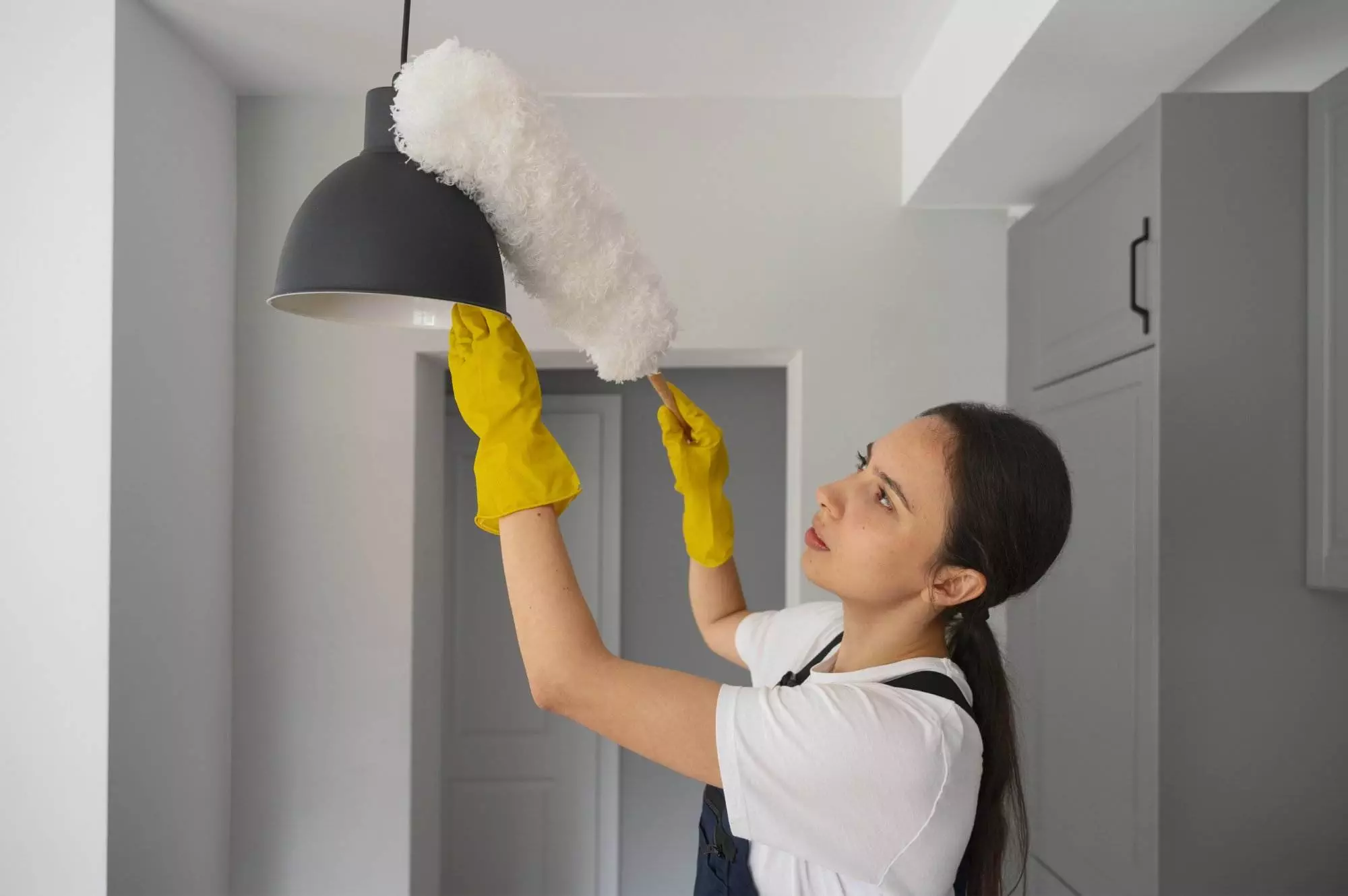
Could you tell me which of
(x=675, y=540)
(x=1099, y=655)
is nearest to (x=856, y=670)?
(x=1099, y=655)

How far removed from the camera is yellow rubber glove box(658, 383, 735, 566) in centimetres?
142

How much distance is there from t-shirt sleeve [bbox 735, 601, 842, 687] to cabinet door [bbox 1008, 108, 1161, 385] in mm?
663

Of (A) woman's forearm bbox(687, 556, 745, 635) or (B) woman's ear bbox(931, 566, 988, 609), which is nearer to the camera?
(B) woman's ear bbox(931, 566, 988, 609)

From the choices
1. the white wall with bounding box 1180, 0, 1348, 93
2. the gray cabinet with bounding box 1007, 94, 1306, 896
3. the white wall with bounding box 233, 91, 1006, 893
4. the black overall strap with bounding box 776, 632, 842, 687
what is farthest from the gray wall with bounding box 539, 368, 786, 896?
→ the black overall strap with bounding box 776, 632, 842, 687

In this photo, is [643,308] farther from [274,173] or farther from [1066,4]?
[274,173]

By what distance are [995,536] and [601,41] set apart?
1.41 meters

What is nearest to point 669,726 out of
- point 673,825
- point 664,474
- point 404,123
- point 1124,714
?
point 404,123

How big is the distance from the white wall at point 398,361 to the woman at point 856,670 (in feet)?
3.70

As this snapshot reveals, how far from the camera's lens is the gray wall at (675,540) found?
3311 millimetres

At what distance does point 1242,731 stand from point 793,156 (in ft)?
4.74

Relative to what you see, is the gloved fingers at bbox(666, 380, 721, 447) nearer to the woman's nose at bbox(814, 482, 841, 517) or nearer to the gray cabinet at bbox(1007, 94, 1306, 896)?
the woman's nose at bbox(814, 482, 841, 517)

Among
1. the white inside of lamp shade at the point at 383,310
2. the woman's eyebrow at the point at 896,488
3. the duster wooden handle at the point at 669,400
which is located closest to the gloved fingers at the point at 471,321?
the white inside of lamp shade at the point at 383,310

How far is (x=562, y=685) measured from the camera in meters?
0.92

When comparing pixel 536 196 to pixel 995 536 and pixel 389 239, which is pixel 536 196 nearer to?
pixel 389 239
